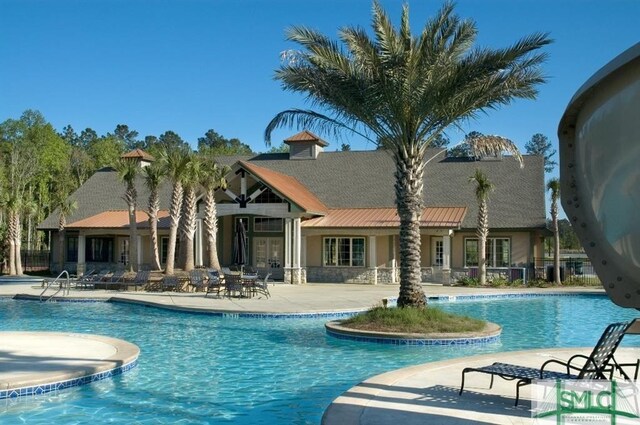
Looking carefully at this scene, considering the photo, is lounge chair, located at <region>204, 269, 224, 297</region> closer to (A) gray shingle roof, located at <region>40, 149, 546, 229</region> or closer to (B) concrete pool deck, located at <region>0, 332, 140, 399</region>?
(B) concrete pool deck, located at <region>0, 332, 140, 399</region>

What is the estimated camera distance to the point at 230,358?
1295 cm

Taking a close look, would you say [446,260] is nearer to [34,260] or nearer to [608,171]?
[608,171]

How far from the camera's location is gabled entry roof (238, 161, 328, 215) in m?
31.1

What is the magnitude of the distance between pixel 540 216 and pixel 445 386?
83.6 ft

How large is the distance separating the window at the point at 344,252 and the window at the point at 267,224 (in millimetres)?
2658

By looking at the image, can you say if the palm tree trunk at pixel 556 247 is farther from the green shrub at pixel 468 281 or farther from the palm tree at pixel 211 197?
the palm tree at pixel 211 197

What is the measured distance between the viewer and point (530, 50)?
15.3 m

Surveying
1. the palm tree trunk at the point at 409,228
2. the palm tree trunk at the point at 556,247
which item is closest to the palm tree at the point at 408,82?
the palm tree trunk at the point at 409,228

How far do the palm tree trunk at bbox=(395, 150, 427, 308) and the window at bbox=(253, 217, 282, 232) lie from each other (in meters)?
18.4

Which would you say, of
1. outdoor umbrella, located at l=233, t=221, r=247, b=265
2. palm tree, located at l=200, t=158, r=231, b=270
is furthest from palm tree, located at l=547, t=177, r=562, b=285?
palm tree, located at l=200, t=158, r=231, b=270

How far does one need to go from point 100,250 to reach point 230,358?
27.6 meters

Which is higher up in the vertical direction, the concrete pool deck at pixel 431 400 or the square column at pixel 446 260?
the square column at pixel 446 260

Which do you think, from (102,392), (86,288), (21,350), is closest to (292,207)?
(86,288)

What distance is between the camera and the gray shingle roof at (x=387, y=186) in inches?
1330
